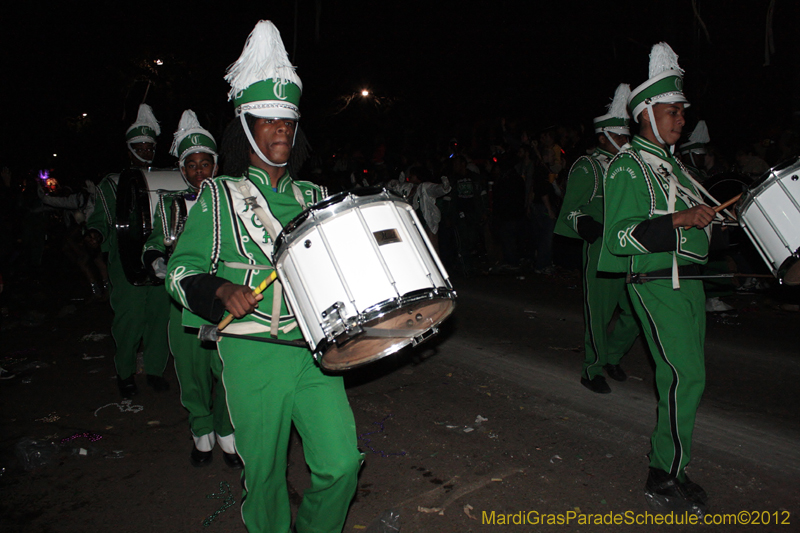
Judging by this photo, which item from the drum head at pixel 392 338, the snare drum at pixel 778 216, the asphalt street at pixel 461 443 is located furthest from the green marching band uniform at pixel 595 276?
the drum head at pixel 392 338

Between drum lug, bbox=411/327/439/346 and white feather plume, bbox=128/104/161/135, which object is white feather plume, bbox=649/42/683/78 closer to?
drum lug, bbox=411/327/439/346

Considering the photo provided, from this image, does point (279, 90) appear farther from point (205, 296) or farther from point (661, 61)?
point (661, 61)

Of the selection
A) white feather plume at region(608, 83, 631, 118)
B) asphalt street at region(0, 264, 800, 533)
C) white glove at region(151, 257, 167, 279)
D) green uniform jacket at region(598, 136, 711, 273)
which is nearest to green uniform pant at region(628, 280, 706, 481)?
green uniform jacket at region(598, 136, 711, 273)

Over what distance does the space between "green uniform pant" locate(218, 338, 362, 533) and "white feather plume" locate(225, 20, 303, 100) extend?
1241 mm

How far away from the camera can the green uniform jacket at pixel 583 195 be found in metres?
5.14

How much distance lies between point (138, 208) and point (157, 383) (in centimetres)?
193

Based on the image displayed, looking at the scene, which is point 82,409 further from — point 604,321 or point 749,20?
point 749,20

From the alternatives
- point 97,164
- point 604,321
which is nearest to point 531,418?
point 604,321

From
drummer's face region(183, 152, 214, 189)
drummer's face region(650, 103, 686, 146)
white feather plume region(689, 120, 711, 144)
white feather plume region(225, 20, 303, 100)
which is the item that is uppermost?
white feather plume region(225, 20, 303, 100)

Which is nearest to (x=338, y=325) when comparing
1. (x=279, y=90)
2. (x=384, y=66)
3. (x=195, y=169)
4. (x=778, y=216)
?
(x=279, y=90)

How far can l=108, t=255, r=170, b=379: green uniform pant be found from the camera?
5.50 m

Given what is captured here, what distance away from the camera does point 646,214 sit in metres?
3.42

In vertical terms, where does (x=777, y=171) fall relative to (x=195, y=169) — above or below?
below

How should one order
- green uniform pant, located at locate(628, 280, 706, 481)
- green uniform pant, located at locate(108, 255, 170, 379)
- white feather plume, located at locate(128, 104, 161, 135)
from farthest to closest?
white feather plume, located at locate(128, 104, 161, 135)
green uniform pant, located at locate(108, 255, 170, 379)
green uniform pant, located at locate(628, 280, 706, 481)
